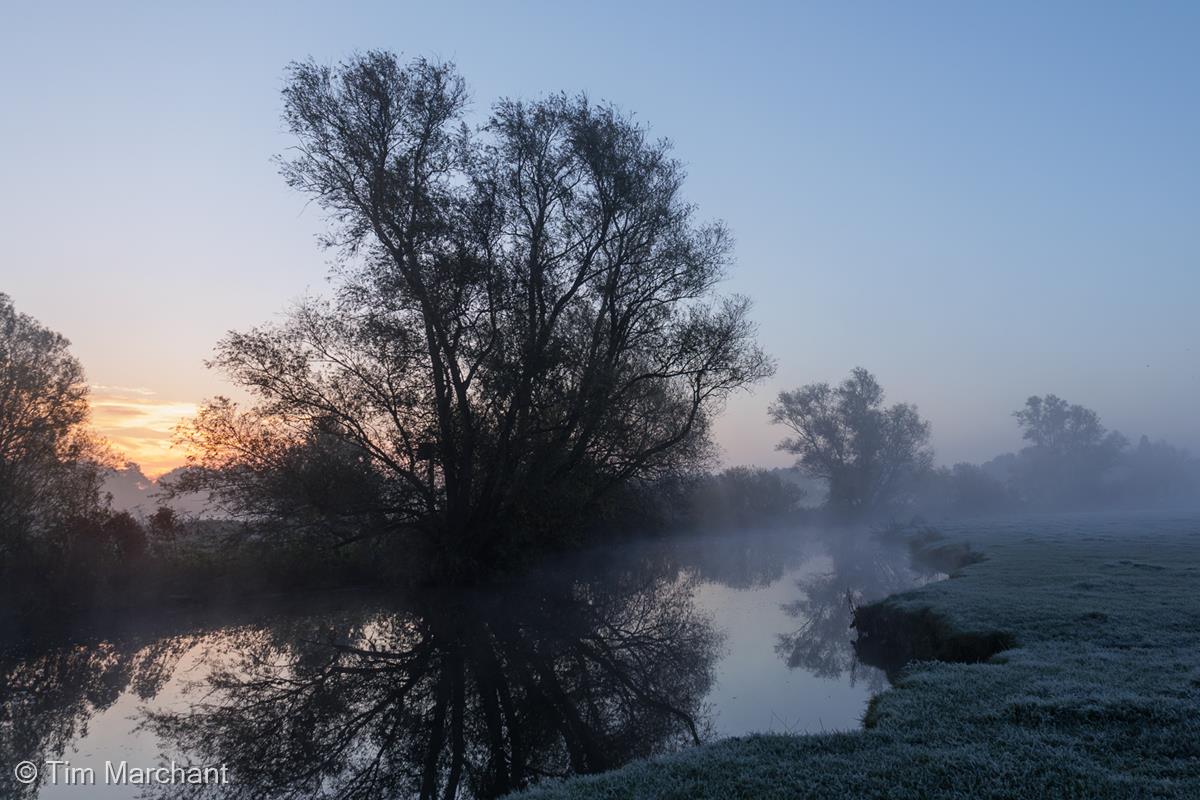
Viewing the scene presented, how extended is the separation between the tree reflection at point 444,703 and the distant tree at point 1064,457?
88.7m

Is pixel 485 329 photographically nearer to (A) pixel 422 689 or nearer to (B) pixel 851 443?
(A) pixel 422 689

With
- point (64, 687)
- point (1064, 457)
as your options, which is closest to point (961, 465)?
point (1064, 457)

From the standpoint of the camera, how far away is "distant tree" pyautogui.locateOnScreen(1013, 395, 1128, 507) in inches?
3551

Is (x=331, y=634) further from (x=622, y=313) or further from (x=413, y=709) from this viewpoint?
(x=622, y=313)

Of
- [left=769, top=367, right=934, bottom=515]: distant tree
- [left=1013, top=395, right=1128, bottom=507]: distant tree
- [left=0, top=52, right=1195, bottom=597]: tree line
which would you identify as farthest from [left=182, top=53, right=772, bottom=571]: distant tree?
[left=1013, top=395, right=1128, bottom=507]: distant tree

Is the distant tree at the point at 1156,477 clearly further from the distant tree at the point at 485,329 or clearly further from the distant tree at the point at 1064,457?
the distant tree at the point at 485,329

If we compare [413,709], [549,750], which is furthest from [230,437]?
[549,750]

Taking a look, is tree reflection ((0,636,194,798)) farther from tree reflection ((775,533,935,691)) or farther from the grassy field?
tree reflection ((775,533,935,691))

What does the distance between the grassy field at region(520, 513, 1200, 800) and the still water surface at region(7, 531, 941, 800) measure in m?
1.84

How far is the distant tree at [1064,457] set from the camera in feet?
296

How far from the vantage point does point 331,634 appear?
16391mm

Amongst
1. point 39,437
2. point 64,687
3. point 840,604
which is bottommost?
point 840,604

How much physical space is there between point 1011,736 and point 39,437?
24726mm

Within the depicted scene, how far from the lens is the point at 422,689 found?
38.8 feet
